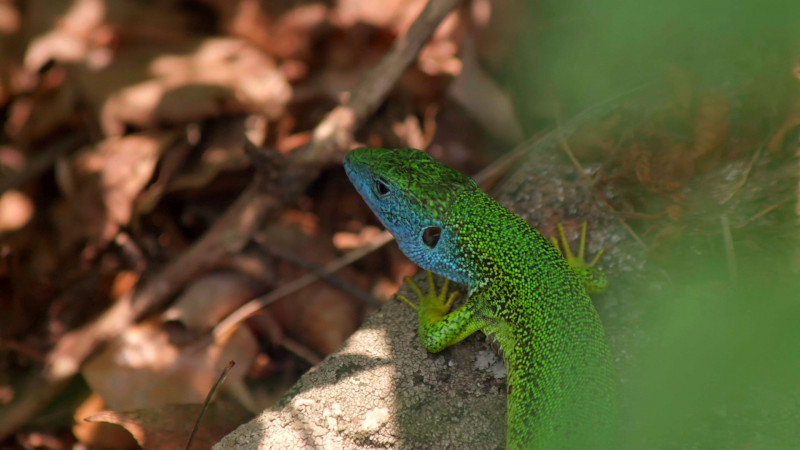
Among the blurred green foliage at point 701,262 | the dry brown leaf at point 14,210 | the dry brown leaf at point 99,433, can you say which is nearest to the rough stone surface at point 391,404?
the blurred green foliage at point 701,262

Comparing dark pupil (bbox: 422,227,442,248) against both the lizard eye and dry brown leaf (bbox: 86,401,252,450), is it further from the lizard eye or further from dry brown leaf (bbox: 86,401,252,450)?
dry brown leaf (bbox: 86,401,252,450)

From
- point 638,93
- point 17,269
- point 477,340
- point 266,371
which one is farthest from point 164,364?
point 638,93

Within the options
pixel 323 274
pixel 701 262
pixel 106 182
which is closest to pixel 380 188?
pixel 323 274

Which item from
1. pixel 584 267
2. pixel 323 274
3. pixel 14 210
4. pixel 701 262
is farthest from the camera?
pixel 14 210

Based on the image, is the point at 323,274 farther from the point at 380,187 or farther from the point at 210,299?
the point at 380,187

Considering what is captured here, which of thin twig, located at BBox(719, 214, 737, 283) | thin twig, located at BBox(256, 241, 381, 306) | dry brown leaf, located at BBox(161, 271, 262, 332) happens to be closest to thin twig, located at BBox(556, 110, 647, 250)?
thin twig, located at BBox(719, 214, 737, 283)
